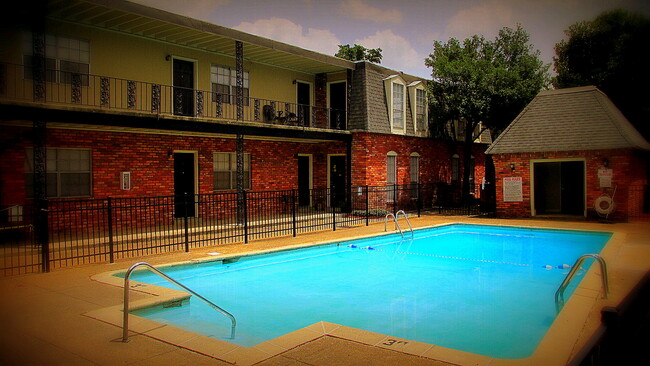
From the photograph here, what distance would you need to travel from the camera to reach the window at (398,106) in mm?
21234

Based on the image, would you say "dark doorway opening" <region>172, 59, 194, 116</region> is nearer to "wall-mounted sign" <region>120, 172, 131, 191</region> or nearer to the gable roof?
"wall-mounted sign" <region>120, 172, 131, 191</region>

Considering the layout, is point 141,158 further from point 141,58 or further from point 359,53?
point 359,53

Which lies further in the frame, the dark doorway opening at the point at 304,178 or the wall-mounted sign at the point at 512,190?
the dark doorway opening at the point at 304,178

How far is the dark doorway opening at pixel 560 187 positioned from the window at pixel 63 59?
61.6 ft

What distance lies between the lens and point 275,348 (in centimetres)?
458

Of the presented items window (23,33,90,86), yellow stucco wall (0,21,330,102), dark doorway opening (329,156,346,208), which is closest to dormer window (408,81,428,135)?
dark doorway opening (329,156,346,208)

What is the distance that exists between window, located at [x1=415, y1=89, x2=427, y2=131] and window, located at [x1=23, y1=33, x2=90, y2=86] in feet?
48.6

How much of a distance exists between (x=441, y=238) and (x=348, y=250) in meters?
4.00

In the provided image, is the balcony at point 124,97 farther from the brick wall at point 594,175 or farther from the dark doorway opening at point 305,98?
the brick wall at point 594,175

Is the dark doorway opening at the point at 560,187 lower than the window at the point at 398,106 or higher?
lower

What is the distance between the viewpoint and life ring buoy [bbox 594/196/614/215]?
16328 mm

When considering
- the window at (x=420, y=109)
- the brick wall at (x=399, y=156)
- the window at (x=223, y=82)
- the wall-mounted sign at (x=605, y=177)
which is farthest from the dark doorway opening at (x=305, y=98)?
the wall-mounted sign at (x=605, y=177)

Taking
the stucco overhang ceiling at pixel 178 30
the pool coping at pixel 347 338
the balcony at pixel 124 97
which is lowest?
the pool coping at pixel 347 338

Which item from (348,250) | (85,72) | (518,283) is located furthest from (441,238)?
(85,72)
